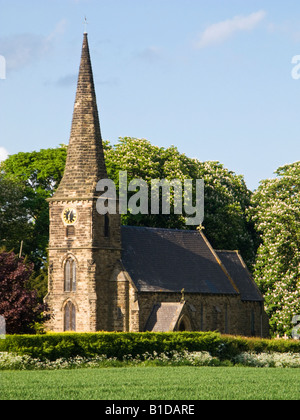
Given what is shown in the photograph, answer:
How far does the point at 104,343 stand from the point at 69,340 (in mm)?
2369

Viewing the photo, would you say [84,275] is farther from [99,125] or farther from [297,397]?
[297,397]

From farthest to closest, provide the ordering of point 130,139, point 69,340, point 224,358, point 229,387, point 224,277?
point 130,139 < point 224,277 < point 224,358 < point 69,340 < point 229,387

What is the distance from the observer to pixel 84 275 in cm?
6325

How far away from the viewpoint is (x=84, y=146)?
6544cm

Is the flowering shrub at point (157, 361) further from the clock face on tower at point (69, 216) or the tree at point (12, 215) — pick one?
the tree at point (12, 215)

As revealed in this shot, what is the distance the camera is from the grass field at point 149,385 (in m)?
33.2

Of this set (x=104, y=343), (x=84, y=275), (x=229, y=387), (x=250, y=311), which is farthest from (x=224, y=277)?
(x=229, y=387)

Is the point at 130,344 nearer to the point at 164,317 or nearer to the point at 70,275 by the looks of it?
the point at 164,317

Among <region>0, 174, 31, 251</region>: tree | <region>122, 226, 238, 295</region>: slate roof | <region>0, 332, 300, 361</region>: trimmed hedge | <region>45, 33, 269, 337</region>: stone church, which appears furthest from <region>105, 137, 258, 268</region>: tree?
<region>0, 332, 300, 361</region>: trimmed hedge

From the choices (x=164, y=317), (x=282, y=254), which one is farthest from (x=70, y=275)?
(x=282, y=254)

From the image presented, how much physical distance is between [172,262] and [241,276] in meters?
8.96

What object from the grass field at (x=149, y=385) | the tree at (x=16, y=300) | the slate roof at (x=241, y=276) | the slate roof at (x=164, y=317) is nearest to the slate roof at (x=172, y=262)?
the slate roof at (x=164, y=317)

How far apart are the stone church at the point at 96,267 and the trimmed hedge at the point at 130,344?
7218 millimetres

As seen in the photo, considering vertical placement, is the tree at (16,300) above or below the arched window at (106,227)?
below
